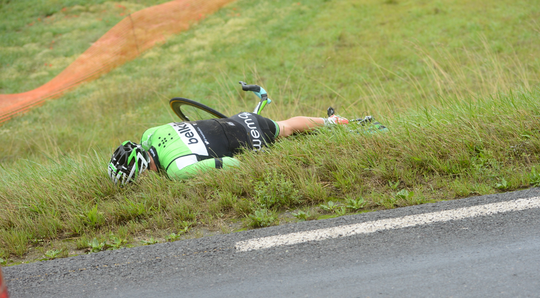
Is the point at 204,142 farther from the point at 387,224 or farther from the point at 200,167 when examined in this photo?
the point at 387,224

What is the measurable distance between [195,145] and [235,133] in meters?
0.47

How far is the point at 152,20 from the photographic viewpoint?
14000 millimetres

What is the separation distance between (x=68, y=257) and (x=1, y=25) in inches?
680

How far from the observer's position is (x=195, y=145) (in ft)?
12.6

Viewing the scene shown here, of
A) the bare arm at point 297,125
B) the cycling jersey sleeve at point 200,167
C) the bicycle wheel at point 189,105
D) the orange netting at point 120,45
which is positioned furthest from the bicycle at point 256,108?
the orange netting at point 120,45

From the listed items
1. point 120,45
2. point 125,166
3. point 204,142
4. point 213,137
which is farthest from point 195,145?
point 120,45

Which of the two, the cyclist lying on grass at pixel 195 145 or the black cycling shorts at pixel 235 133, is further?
the black cycling shorts at pixel 235 133

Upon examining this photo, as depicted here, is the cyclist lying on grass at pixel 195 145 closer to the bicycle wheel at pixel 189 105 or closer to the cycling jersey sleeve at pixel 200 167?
the cycling jersey sleeve at pixel 200 167

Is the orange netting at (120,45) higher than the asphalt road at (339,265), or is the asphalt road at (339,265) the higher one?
the orange netting at (120,45)

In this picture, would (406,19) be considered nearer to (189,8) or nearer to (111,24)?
(189,8)

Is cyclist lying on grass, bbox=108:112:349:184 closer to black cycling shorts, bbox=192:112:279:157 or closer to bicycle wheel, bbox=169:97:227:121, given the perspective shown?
black cycling shorts, bbox=192:112:279:157

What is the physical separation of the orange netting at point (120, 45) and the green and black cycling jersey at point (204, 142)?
20.4 feet

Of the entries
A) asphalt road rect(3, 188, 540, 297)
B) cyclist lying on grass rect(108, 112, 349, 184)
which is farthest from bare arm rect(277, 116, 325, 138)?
asphalt road rect(3, 188, 540, 297)

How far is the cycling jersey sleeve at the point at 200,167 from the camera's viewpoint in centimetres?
362
